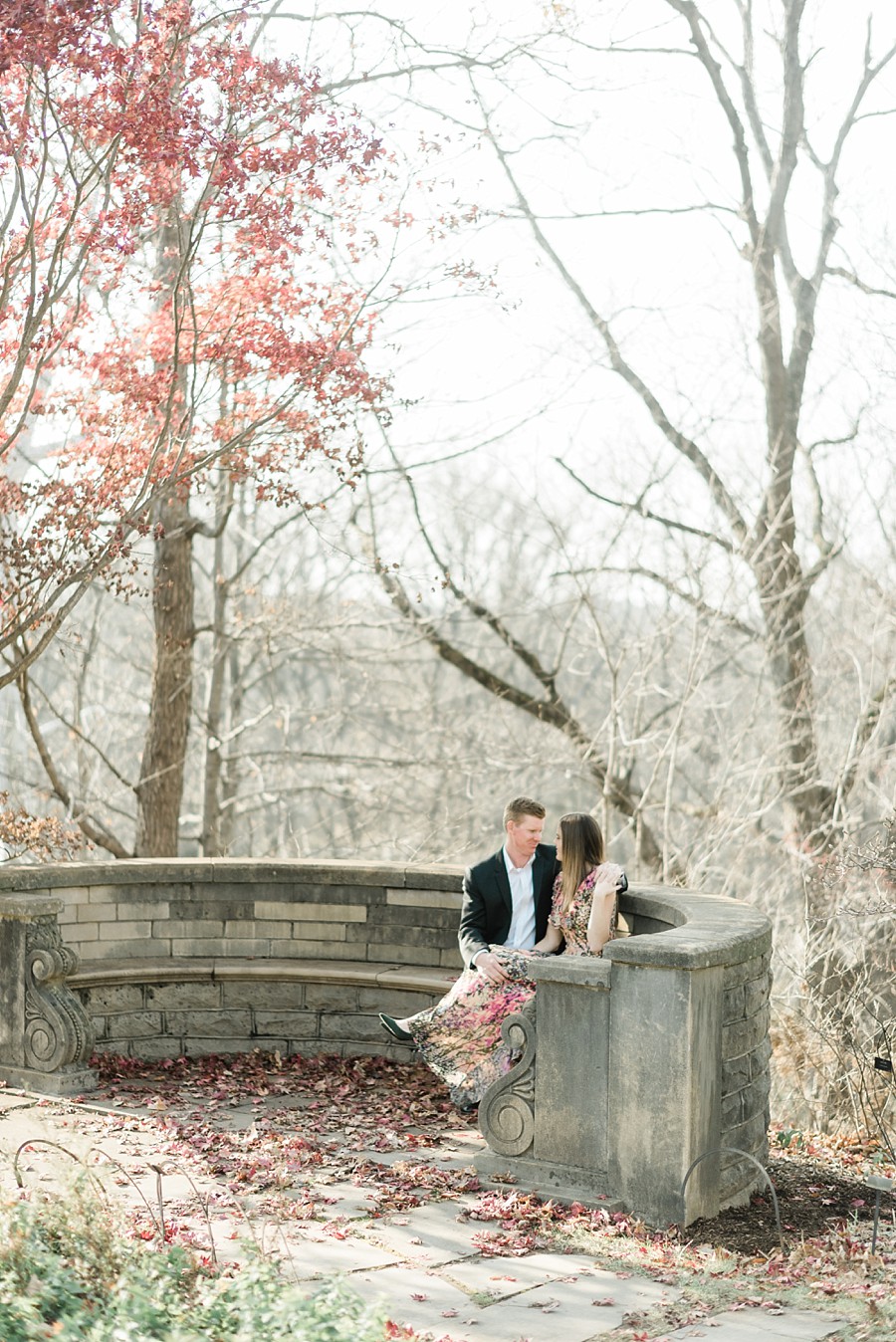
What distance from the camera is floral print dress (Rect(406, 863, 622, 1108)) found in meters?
5.99

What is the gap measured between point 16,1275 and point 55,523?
4205mm

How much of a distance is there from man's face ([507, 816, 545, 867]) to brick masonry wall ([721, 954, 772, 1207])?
3.73 ft

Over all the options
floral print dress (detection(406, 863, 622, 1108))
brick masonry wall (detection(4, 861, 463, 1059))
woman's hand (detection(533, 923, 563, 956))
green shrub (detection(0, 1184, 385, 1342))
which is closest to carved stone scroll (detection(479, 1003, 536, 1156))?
floral print dress (detection(406, 863, 622, 1108))

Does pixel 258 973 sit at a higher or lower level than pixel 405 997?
higher

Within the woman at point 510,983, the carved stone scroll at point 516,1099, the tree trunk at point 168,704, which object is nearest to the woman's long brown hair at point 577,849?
the woman at point 510,983

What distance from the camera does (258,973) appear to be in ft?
24.4

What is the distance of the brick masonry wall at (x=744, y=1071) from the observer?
205 inches

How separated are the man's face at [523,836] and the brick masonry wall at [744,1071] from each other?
1.14 metres

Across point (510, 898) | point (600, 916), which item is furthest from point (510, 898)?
point (600, 916)

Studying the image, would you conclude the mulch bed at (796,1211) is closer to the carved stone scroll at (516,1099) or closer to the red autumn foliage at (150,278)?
the carved stone scroll at (516,1099)

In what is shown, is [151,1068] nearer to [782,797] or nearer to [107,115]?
[107,115]

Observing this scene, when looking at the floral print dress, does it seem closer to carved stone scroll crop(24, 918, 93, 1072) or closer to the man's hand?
the man's hand

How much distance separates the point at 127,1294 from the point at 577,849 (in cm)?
299

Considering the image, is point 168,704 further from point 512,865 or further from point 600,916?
point 600,916
